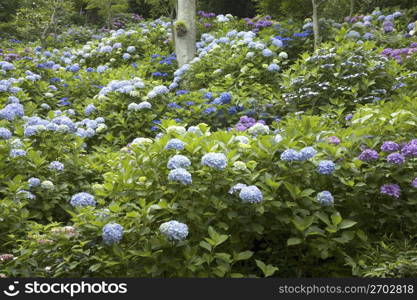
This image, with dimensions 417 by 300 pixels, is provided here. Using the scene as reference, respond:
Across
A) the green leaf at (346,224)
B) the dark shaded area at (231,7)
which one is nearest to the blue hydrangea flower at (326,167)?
the green leaf at (346,224)

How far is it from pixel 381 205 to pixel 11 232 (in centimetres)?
240

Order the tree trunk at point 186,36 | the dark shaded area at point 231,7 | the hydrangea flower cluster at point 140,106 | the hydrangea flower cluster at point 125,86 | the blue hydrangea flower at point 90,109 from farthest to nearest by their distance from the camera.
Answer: the dark shaded area at point 231,7
the tree trunk at point 186,36
the hydrangea flower cluster at point 125,86
the blue hydrangea flower at point 90,109
the hydrangea flower cluster at point 140,106

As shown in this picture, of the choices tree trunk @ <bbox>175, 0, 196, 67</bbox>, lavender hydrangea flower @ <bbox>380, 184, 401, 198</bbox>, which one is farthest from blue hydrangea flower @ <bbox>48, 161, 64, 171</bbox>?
tree trunk @ <bbox>175, 0, 196, 67</bbox>

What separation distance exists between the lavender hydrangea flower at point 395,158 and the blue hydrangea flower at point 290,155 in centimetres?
57

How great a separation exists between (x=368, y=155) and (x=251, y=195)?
2.83 feet

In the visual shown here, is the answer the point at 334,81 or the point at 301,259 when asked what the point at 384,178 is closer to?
the point at 301,259

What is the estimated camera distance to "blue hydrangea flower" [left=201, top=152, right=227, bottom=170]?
287cm

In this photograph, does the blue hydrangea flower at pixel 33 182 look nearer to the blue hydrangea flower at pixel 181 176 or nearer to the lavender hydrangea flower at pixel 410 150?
the blue hydrangea flower at pixel 181 176

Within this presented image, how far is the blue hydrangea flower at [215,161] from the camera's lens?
287 centimetres

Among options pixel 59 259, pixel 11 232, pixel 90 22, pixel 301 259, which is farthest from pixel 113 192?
pixel 90 22

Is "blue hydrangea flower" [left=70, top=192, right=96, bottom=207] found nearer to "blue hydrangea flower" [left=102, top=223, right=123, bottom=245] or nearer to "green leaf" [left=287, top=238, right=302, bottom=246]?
"blue hydrangea flower" [left=102, top=223, right=123, bottom=245]

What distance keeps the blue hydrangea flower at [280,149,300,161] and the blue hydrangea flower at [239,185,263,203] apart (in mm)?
337

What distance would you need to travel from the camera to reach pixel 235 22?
998cm

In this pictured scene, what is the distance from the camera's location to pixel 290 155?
301cm
